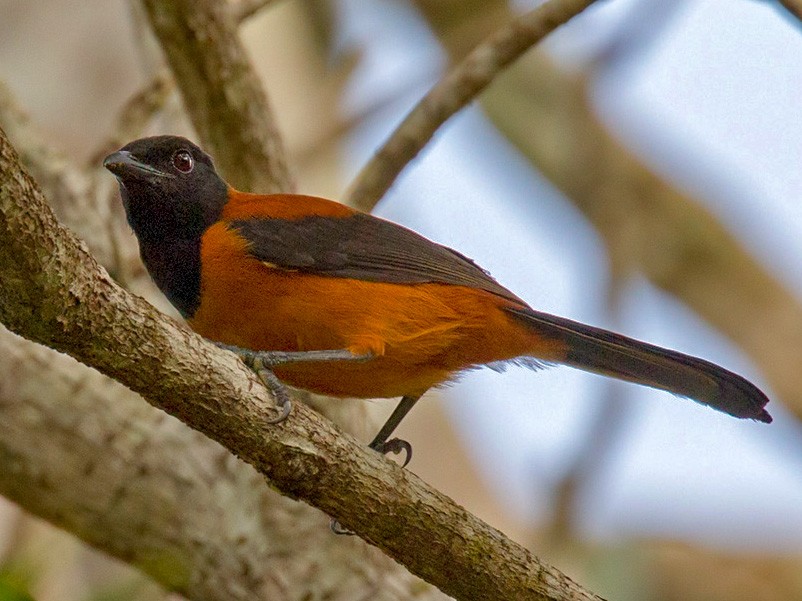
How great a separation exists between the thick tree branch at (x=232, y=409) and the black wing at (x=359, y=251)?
3.46 feet

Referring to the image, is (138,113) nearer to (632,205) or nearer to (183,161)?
(183,161)

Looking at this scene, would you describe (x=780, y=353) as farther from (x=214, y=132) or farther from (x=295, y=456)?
(x=295, y=456)

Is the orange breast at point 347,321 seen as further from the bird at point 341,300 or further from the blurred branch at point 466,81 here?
the blurred branch at point 466,81

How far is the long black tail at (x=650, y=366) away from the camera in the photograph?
4566 millimetres

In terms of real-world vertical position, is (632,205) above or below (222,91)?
above

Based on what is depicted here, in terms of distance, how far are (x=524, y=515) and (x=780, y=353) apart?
13.3 ft

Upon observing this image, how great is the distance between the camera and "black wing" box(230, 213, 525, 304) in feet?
14.9

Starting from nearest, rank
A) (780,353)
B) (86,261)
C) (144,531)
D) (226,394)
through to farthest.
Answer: (86,261), (226,394), (144,531), (780,353)

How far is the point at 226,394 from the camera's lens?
11.1 ft

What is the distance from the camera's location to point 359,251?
471 centimetres

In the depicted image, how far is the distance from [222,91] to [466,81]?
1.12 meters

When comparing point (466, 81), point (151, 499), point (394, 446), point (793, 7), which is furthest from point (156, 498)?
point (793, 7)

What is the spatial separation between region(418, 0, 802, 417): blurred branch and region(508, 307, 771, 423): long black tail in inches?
180

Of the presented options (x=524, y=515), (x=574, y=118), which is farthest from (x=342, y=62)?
(x=524, y=515)
